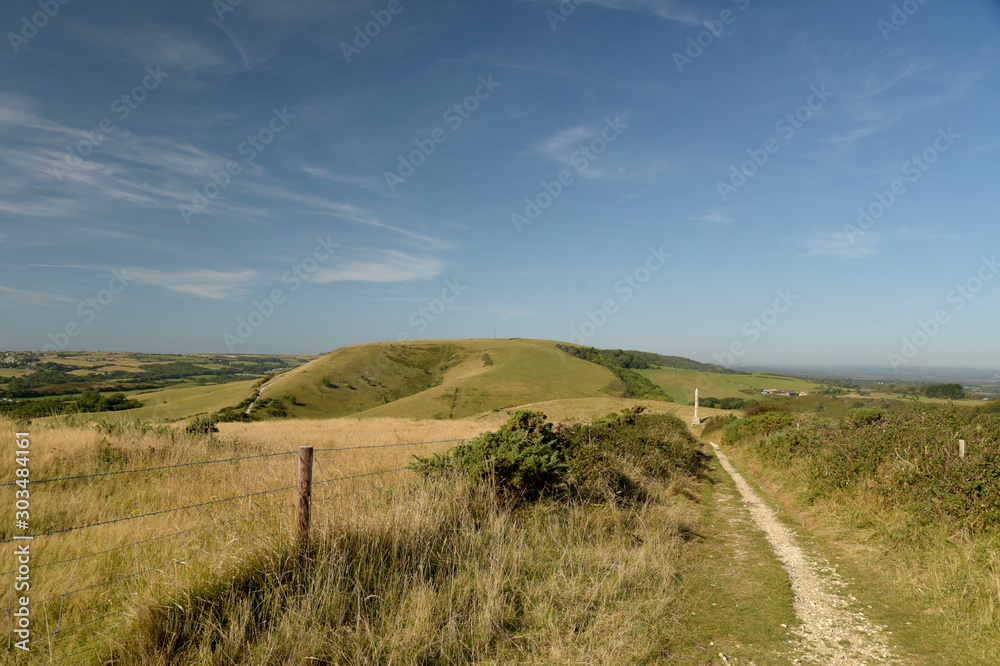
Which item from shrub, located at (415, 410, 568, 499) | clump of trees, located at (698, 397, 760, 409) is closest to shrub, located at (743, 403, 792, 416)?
clump of trees, located at (698, 397, 760, 409)

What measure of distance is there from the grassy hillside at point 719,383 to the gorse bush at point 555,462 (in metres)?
52.3

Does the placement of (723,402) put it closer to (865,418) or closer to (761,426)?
(761,426)

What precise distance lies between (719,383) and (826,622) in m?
80.0

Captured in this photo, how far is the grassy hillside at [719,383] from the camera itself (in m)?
67.4

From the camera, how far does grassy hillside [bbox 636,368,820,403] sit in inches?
2653

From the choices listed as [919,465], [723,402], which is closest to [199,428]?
[919,465]

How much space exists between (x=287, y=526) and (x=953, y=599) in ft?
24.7

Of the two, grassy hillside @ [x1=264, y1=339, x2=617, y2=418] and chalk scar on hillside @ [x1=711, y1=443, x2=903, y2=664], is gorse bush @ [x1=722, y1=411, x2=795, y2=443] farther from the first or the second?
grassy hillside @ [x1=264, y1=339, x2=617, y2=418]

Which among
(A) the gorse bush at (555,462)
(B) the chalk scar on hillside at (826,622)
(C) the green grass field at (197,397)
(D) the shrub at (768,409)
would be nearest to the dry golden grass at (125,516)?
(A) the gorse bush at (555,462)

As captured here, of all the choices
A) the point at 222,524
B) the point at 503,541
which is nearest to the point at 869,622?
the point at 503,541

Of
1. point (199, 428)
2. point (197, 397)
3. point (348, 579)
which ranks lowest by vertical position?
point (197, 397)

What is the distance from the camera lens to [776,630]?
5.24m

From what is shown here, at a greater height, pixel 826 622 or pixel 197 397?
pixel 826 622

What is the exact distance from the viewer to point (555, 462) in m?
8.71
